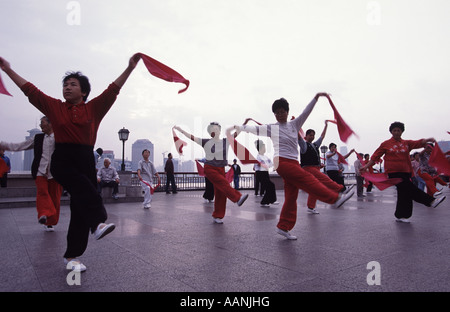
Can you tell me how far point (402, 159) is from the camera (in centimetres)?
598

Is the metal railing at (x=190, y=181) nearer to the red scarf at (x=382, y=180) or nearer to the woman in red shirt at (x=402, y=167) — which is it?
the red scarf at (x=382, y=180)

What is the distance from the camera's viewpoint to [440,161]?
21.9 feet

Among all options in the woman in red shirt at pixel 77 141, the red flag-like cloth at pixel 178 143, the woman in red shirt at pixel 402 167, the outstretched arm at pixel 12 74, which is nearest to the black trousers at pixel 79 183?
the woman in red shirt at pixel 77 141

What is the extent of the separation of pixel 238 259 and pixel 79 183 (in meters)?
1.77

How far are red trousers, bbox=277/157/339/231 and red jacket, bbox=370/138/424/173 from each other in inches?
93.9

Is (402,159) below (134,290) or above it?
above

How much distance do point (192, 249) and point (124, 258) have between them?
0.82 meters

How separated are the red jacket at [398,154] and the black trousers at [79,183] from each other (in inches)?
213

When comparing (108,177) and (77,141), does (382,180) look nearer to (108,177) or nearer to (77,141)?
(77,141)

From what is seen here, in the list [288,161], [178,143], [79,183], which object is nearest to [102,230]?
[79,183]

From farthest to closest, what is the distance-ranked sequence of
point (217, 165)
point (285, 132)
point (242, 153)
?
point (242, 153) → point (217, 165) → point (285, 132)
